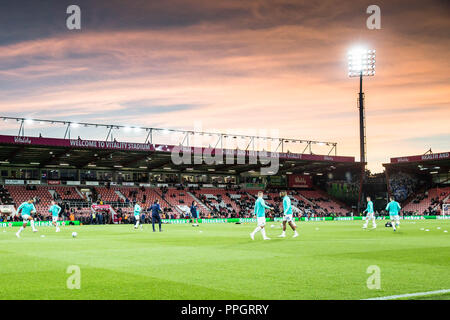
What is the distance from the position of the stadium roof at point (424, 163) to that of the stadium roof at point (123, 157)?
7092mm

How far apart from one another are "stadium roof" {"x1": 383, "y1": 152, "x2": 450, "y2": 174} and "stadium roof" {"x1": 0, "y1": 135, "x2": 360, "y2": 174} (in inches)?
279

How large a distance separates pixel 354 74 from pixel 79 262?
67.3 meters

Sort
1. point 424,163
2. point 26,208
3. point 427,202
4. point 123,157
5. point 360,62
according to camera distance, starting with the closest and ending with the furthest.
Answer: point 26,208, point 123,157, point 360,62, point 424,163, point 427,202

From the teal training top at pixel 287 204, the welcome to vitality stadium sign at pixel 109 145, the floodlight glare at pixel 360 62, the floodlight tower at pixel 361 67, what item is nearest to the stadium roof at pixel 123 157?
the welcome to vitality stadium sign at pixel 109 145

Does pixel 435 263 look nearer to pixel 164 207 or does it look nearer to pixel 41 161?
pixel 164 207

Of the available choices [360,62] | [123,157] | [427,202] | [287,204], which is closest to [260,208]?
[287,204]

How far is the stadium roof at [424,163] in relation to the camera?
78875mm

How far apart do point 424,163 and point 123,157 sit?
162 feet

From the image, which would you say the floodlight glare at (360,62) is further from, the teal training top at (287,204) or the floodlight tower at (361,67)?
the teal training top at (287,204)

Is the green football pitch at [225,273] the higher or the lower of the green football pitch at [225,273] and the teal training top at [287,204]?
the lower

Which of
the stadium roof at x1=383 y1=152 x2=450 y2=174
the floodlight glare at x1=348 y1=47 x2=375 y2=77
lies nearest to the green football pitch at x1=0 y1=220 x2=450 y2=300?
the floodlight glare at x1=348 y1=47 x2=375 y2=77

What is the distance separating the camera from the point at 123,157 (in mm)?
68312

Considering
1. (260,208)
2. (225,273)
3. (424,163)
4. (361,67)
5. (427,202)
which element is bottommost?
(427,202)

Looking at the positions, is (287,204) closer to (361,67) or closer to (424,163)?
(361,67)
